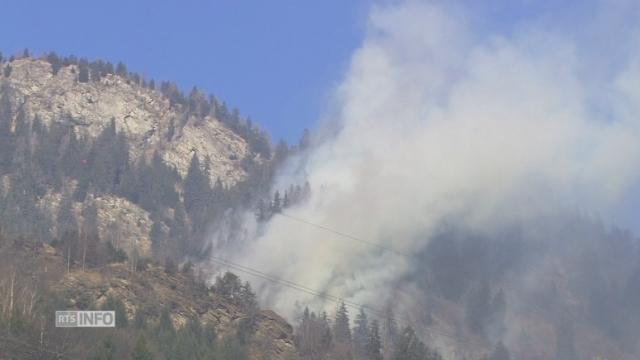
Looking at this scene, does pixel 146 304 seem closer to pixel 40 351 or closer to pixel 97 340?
pixel 97 340

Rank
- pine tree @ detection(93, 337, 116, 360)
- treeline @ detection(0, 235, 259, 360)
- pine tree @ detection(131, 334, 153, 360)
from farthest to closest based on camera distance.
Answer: pine tree @ detection(131, 334, 153, 360) → treeline @ detection(0, 235, 259, 360) → pine tree @ detection(93, 337, 116, 360)

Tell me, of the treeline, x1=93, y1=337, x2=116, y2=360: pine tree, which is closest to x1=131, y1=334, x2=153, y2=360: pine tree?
the treeline

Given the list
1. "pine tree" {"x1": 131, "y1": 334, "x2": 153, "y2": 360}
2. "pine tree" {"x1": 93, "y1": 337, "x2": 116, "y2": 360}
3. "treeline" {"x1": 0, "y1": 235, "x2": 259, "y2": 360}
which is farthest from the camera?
"pine tree" {"x1": 131, "y1": 334, "x2": 153, "y2": 360}

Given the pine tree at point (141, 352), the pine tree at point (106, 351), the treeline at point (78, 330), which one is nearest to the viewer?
the pine tree at point (106, 351)

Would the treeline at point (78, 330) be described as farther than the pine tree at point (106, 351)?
Yes

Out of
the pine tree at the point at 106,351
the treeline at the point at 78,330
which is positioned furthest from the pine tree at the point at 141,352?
the pine tree at the point at 106,351

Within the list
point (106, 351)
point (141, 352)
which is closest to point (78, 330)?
point (141, 352)

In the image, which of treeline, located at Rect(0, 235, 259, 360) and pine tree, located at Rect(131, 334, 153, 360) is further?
pine tree, located at Rect(131, 334, 153, 360)

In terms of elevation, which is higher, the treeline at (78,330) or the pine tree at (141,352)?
the treeline at (78,330)

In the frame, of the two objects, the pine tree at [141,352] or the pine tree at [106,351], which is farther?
the pine tree at [141,352]

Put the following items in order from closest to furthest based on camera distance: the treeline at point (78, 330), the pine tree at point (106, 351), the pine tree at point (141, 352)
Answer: the pine tree at point (106, 351) < the treeline at point (78, 330) < the pine tree at point (141, 352)

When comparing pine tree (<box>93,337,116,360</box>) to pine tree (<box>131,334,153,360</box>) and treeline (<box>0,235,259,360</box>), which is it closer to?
treeline (<box>0,235,259,360</box>)

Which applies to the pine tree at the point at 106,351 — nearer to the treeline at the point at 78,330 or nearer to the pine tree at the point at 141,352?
the treeline at the point at 78,330

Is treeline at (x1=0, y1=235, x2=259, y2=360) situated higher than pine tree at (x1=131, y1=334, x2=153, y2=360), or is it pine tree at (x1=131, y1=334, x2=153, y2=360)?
treeline at (x1=0, y1=235, x2=259, y2=360)
